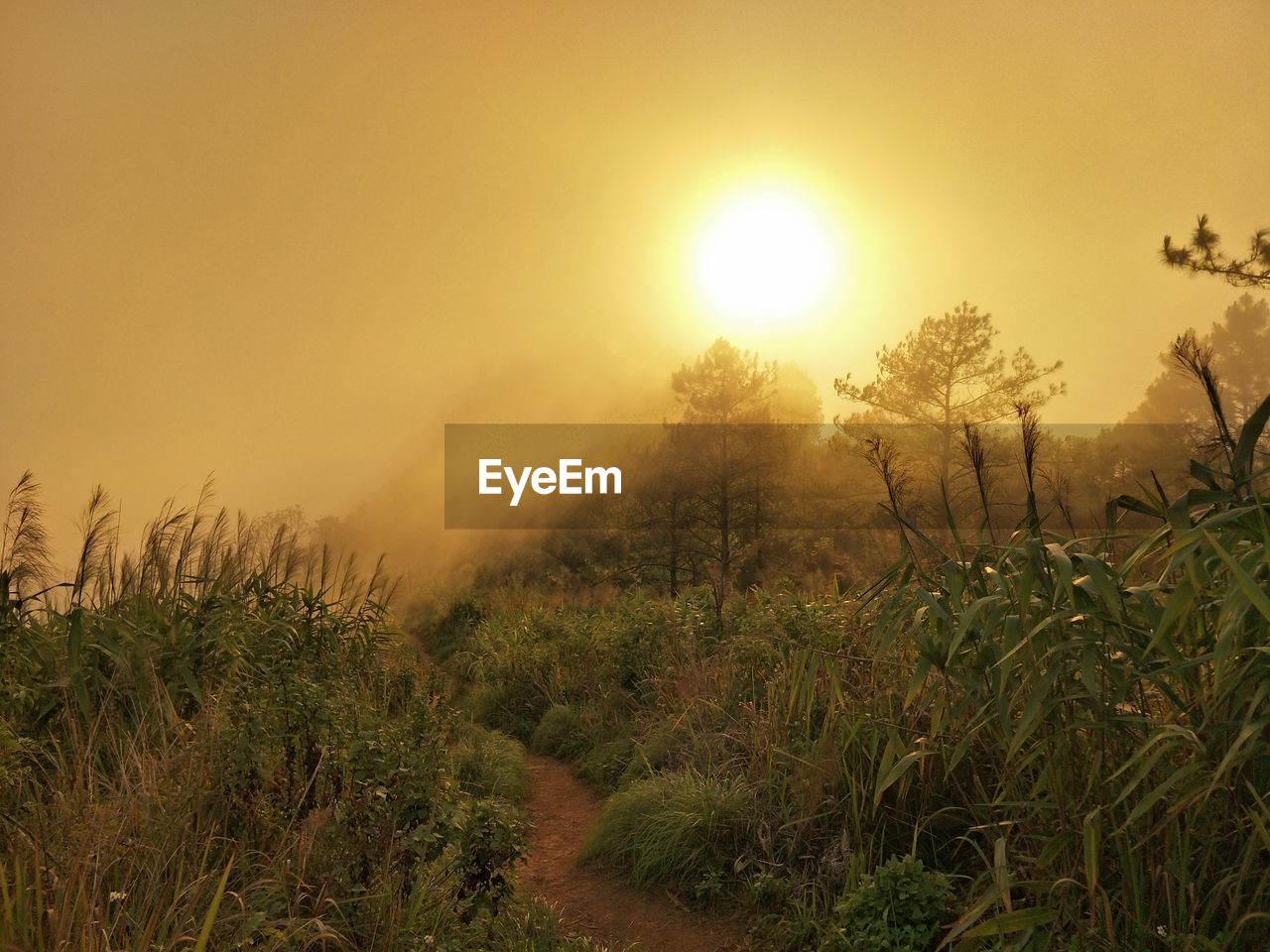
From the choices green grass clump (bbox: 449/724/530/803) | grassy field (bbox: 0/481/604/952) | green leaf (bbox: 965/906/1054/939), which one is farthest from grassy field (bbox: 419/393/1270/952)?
grassy field (bbox: 0/481/604/952)

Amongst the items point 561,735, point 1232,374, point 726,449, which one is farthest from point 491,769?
point 1232,374

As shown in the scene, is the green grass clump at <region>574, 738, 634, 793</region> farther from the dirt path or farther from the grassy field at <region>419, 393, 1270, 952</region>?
the grassy field at <region>419, 393, 1270, 952</region>

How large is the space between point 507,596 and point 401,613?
5949 millimetres

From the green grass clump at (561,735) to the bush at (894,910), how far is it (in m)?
4.45

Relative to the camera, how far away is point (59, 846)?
10.8 feet

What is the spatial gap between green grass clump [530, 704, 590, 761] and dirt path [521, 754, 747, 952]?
53.9 inches

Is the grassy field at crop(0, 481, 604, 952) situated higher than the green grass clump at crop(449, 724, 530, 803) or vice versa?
the grassy field at crop(0, 481, 604, 952)

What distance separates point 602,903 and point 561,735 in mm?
3489

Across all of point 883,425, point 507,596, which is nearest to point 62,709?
point 507,596

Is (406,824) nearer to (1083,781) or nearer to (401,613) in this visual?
(1083,781)

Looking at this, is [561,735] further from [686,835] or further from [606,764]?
[686,835]

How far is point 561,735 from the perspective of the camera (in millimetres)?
8406

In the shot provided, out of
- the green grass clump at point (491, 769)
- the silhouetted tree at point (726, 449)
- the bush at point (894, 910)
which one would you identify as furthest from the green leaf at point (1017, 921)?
the silhouetted tree at point (726, 449)

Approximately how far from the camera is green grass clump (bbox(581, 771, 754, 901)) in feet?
15.8
